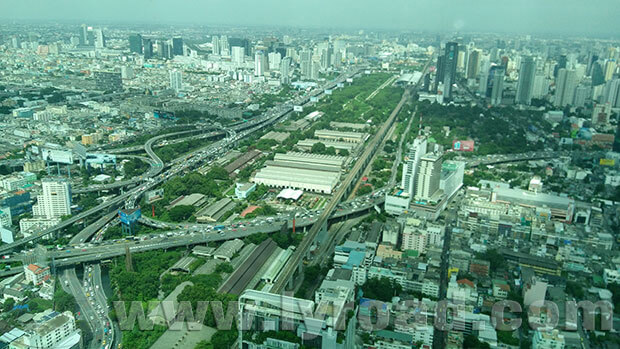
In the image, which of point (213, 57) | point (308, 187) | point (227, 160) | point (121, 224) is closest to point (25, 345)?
point (121, 224)

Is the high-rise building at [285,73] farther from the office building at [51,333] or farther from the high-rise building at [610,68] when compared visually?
the office building at [51,333]

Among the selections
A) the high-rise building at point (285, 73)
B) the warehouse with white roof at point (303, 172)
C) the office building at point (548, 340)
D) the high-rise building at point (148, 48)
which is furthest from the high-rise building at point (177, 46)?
the office building at point (548, 340)

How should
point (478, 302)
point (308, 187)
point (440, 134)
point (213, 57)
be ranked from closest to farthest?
point (478, 302), point (308, 187), point (440, 134), point (213, 57)

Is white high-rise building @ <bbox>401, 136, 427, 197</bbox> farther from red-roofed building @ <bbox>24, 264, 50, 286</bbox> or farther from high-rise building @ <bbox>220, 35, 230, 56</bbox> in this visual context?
high-rise building @ <bbox>220, 35, 230, 56</bbox>

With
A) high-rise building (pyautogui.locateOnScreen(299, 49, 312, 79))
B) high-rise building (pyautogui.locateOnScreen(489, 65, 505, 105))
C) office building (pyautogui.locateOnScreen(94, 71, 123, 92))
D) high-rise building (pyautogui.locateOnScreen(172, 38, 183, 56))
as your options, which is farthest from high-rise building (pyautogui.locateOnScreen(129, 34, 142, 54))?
high-rise building (pyautogui.locateOnScreen(489, 65, 505, 105))

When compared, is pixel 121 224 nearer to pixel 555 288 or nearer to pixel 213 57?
pixel 555 288
